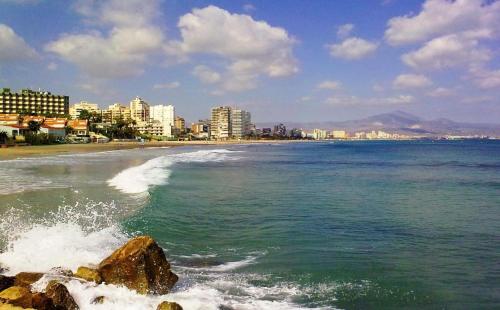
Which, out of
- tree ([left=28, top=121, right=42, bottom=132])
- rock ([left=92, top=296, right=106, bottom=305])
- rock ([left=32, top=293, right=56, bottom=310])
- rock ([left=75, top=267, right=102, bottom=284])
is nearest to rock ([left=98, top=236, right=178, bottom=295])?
rock ([left=75, top=267, right=102, bottom=284])

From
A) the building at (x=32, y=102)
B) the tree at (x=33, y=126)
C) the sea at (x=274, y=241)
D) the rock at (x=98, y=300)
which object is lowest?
the sea at (x=274, y=241)

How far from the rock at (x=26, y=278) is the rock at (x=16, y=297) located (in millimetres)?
893

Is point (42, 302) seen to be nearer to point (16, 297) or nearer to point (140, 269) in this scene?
point (16, 297)

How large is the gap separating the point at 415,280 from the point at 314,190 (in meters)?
16.8

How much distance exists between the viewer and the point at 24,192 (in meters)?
23.4

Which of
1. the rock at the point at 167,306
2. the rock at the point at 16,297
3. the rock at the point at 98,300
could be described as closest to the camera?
the rock at the point at 16,297

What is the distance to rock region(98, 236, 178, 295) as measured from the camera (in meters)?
9.34

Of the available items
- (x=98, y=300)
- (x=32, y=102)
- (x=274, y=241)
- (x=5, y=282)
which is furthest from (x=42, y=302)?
(x=32, y=102)

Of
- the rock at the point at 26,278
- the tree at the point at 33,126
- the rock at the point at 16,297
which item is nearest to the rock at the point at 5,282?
the rock at the point at 26,278

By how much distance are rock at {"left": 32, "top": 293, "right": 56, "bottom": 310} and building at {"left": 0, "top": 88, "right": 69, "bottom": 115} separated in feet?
485

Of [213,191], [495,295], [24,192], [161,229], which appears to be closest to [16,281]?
[161,229]

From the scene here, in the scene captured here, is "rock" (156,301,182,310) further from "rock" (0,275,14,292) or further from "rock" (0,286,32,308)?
"rock" (0,275,14,292)

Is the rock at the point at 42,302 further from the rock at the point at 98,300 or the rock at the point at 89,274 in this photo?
the rock at the point at 89,274

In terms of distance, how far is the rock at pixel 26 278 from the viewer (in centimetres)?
909
